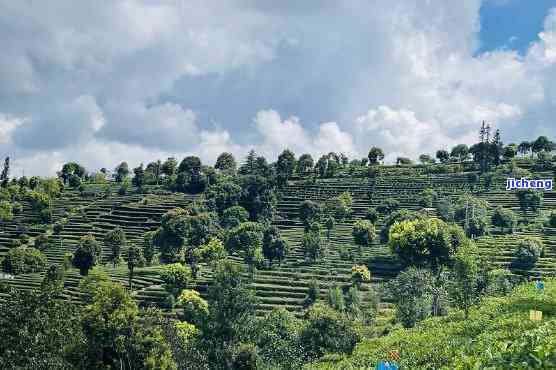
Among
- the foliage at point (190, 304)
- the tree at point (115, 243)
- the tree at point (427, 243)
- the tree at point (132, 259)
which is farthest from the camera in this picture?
the tree at point (115, 243)

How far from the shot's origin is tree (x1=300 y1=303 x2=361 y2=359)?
204 ft

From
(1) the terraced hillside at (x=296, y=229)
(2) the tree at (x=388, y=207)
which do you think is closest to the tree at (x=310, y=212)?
(1) the terraced hillside at (x=296, y=229)

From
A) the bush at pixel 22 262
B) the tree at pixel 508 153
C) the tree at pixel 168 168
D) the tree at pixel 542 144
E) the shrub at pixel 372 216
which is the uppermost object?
the tree at pixel 542 144

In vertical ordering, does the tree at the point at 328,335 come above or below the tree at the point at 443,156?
below

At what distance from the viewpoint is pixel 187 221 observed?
112 m

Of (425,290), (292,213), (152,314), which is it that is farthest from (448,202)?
(152,314)

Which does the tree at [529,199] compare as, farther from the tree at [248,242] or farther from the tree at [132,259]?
the tree at [132,259]

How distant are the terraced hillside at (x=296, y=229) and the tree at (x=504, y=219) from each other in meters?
2.41

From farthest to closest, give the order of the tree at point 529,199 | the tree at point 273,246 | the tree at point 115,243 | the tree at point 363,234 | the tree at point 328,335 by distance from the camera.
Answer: the tree at point 529,199
the tree at point 115,243
the tree at point 363,234
the tree at point 273,246
the tree at point 328,335

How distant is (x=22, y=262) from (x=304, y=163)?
82.6 metres

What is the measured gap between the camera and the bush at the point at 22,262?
10881 cm

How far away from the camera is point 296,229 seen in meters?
127

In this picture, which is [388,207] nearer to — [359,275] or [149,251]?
[359,275]

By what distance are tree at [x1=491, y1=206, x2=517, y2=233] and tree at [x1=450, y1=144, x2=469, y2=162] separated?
2239 inches
